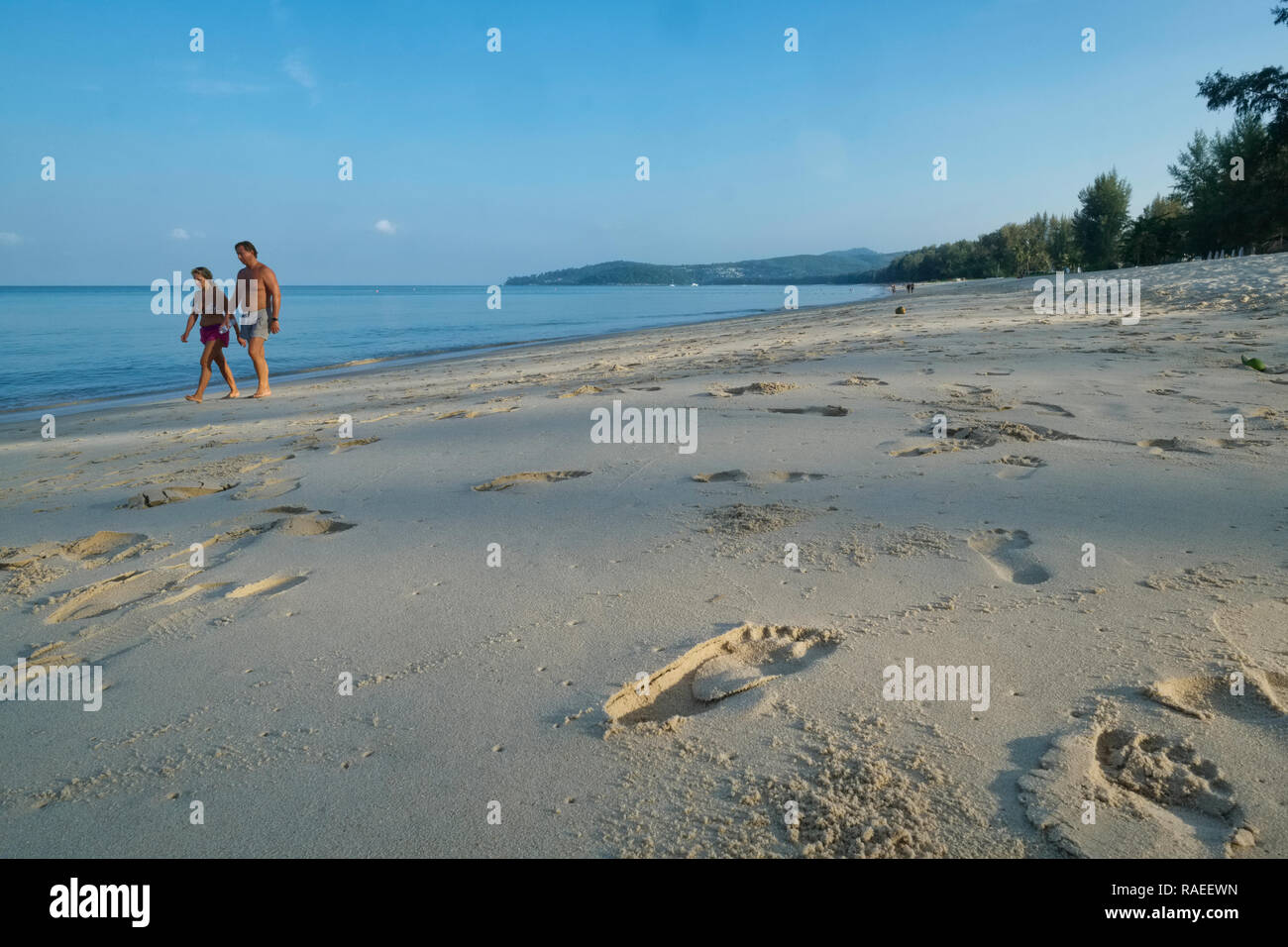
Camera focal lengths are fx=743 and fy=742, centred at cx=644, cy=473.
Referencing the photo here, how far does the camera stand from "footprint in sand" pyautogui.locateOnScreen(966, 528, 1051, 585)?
102 inches

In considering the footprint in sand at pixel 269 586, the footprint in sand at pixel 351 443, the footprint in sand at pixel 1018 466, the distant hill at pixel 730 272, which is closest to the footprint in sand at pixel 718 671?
the footprint in sand at pixel 269 586

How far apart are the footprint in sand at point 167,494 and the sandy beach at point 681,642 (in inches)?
1.3

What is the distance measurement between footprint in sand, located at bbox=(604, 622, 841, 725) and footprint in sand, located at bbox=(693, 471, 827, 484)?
1.61 m

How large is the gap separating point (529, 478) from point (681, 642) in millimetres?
2173

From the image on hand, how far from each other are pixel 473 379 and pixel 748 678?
892cm

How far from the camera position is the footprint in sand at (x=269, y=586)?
279 centimetres

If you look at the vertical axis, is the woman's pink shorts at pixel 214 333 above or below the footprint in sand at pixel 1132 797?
above

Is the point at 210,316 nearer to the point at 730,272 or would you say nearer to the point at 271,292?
the point at 271,292

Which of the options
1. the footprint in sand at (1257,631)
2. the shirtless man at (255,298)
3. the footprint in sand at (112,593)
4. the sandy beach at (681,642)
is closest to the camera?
the sandy beach at (681,642)

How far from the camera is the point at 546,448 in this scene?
4.88 meters

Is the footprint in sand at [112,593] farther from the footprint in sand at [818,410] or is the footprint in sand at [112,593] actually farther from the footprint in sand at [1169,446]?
the footprint in sand at [1169,446]

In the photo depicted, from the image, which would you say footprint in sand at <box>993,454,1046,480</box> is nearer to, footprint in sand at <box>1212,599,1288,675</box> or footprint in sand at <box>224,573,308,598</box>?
footprint in sand at <box>1212,599,1288,675</box>

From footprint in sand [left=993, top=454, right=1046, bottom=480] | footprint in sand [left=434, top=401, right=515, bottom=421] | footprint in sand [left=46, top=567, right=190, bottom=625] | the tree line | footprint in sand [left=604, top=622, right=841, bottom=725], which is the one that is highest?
the tree line

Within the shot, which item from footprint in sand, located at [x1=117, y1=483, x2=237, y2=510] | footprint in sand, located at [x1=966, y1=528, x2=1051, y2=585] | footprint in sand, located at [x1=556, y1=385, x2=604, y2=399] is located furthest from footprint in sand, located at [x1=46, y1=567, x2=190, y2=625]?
footprint in sand, located at [x1=556, y1=385, x2=604, y2=399]
